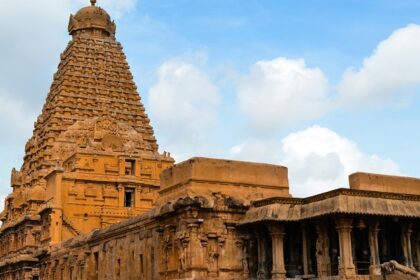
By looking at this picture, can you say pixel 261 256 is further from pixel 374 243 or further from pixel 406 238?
pixel 406 238

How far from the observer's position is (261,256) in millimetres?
34031

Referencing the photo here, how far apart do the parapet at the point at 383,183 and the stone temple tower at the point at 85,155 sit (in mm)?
28256

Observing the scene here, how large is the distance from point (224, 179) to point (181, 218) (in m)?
3.56

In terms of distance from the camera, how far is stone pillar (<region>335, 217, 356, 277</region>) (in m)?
29.5

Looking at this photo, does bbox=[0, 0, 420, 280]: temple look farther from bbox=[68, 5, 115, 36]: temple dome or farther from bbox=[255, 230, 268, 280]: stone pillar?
bbox=[68, 5, 115, 36]: temple dome

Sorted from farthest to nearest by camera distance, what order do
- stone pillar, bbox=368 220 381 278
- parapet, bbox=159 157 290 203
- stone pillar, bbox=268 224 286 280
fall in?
parapet, bbox=159 157 290 203, stone pillar, bbox=268 224 286 280, stone pillar, bbox=368 220 381 278

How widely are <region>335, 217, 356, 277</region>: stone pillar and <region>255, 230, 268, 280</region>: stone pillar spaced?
4.93 m

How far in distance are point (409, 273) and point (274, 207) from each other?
7.81m

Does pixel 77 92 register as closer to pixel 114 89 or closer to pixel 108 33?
Result: pixel 114 89

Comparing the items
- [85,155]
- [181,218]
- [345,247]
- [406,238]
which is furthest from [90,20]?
[345,247]

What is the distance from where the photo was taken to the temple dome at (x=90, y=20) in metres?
75.1

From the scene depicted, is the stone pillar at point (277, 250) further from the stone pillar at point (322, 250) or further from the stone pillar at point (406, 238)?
the stone pillar at point (406, 238)

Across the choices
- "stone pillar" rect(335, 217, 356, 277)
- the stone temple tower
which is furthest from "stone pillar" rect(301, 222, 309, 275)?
the stone temple tower

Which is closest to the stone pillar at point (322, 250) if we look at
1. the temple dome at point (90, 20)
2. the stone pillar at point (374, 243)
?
the stone pillar at point (374, 243)
